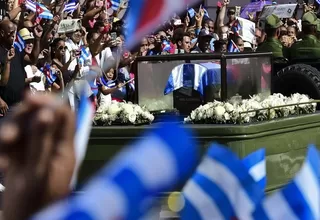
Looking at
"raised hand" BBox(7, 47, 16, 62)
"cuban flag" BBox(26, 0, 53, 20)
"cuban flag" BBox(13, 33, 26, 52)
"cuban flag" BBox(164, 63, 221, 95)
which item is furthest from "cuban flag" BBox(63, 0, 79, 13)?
"cuban flag" BBox(164, 63, 221, 95)

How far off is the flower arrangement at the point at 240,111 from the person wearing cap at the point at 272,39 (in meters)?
4.69

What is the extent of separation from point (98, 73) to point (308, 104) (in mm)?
6058

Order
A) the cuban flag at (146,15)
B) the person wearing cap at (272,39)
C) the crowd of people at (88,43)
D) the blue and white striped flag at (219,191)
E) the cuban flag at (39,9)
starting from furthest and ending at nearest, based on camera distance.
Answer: the person wearing cap at (272,39) < the cuban flag at (39,9) < the crowd of people at (88,43) < the blue and white striped flag at (219,191) < the cuban flag at (146,15)

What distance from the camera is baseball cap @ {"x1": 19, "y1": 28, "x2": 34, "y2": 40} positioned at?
8469mm

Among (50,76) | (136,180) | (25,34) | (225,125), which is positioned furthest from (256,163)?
(25,34)

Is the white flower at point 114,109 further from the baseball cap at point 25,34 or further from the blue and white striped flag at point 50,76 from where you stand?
the baseball cap at point 25,34

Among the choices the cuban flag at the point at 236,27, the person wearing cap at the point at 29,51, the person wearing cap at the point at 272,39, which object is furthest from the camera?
the cuban flag at the point at 236,27

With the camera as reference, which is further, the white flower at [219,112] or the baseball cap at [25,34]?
the baseball cap at [25,34]

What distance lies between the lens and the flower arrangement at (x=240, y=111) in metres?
6.72

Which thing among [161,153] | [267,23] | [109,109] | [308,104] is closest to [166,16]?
[161,153]

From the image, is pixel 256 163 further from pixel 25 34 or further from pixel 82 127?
pixel 25 34

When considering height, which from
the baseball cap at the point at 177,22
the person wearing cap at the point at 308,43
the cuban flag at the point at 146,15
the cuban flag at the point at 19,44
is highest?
the cuban flag at the point at 146,15

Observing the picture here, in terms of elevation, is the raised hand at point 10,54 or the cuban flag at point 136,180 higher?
the cuban flag at point 136,180

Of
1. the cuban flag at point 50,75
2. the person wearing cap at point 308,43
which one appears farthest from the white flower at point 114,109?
the person wearing cap at point 308,43
